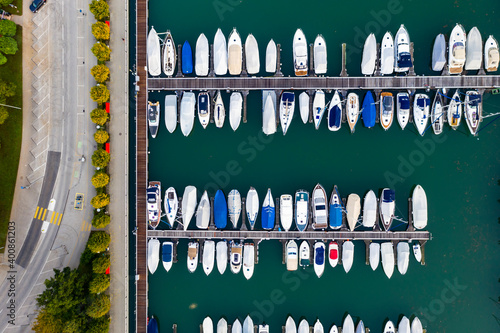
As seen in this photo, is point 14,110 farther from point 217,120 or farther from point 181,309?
point 181,309

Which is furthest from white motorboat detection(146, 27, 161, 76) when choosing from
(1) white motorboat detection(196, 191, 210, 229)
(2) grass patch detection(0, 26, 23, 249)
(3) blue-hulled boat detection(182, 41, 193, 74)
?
(1) white motorboat detection(196, 191, 210, 229)

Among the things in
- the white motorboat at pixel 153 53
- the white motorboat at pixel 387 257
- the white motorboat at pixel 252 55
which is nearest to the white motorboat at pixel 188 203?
the white motorboat at pixel 153 53

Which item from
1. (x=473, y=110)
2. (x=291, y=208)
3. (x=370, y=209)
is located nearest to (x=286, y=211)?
(x=291, y=208)

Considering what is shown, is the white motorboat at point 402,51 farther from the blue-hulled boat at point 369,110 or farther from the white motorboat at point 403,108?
the blue-hulled boat at point 369,110

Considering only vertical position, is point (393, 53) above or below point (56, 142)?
above

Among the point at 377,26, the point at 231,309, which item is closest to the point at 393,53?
the point at 377,26

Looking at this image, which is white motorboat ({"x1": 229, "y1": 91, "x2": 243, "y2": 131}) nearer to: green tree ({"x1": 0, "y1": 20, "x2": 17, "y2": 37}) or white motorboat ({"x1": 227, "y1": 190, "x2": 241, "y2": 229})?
white motorboat ({"x1": 227, "y1": 190, "x2": 241, "y2": 229})
